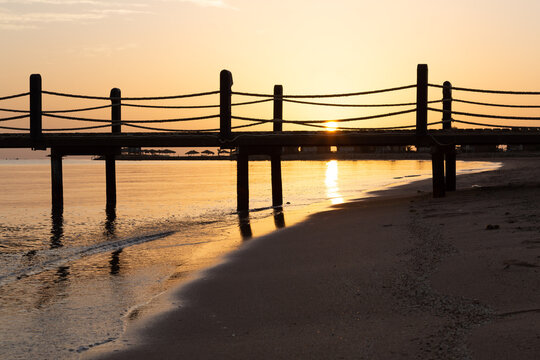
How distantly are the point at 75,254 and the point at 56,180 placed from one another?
945 cm

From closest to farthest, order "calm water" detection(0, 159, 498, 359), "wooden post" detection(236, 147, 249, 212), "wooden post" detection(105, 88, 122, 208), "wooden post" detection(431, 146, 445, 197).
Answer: "calm water" detection(0, 159, 498, 359) → "wooden post" detection(431, 146, 445, 197) → "wooden post" detection(236, 147, 249, 212) → "wooden post" detection(105, 88, 122, 208)

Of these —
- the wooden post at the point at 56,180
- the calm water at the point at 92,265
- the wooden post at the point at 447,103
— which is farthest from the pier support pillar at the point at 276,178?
the wooden post at the point at 56,180

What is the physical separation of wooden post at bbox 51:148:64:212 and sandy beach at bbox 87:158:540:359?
1159 cm

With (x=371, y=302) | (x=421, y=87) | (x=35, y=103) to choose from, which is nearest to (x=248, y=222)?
(x=421, y=87)

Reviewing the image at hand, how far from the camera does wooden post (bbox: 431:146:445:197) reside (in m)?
15.1

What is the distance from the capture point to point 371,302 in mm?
5109

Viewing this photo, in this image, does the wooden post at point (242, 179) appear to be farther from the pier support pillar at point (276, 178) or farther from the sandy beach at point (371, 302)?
the sandy beach at point (371, 302)

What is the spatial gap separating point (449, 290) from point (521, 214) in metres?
4.19

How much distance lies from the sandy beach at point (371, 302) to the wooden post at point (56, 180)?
11.6m

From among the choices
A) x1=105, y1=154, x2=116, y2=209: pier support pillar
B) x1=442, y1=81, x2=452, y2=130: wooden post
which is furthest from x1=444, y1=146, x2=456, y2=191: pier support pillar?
x1=105, y1=154, x2=116, y2=209: pier support pillar

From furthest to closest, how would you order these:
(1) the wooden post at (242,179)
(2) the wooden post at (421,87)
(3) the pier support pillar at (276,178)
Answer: (3) the pier support pillar at (276,178) < (1) the wooden post at (242,179) < (2) the wooden post at (421,87)

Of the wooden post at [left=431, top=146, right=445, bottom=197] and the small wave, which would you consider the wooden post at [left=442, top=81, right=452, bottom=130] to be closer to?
the wooden post at [left=431, top=146, right=445, bottom=197]

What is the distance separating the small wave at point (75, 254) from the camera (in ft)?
26.9

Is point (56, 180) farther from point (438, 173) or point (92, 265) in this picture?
point (438, 173)
